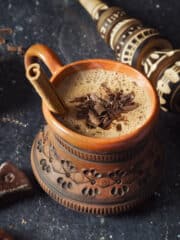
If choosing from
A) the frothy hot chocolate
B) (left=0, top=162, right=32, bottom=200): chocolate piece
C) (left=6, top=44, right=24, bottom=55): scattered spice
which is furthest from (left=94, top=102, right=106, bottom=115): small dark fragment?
(left=6, top=44, right=24, bottom=55): scattered spice

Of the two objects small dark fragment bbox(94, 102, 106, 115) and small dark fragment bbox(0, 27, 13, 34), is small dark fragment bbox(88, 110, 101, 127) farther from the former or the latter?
small dark fragment bbox(0, 27, 13, 34)

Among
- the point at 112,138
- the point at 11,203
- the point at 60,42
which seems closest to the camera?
the point at 112,138

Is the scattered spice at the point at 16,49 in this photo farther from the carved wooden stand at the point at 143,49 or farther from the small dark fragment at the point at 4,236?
the small dark fragment at the point at 4,236

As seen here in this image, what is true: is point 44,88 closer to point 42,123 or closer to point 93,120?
point 93,120

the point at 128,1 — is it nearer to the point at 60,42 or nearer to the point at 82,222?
the point at 60,42

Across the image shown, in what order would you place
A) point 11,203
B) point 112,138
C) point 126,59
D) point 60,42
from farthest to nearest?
point 60,42, point 126,59, point 11,203, point 112,138

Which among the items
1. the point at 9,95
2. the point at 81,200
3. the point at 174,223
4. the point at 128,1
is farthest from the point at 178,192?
the point at 128,1

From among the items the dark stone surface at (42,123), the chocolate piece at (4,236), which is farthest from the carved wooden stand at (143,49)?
the chocolate piece at (4,236)

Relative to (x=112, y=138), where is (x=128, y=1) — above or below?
below
